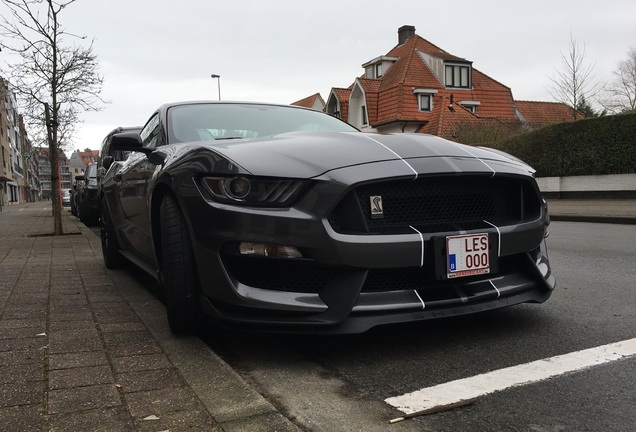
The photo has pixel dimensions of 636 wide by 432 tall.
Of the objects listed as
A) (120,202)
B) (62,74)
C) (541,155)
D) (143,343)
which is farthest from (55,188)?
(541,155)

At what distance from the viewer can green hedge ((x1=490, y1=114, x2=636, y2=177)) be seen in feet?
53.3

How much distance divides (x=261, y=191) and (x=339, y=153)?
45 cm

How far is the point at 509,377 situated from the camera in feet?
7.77

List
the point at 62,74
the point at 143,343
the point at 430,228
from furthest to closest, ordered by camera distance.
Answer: the point at 62,74
the point at 143,343
the point at 430,228

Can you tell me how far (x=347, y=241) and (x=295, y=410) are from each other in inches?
29.6

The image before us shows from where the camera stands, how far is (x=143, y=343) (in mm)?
2867

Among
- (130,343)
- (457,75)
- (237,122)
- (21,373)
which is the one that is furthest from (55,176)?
(457,75)

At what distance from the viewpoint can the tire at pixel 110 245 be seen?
543 cm

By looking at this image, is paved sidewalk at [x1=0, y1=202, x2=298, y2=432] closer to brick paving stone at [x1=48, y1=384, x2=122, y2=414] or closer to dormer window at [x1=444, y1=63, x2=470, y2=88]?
brick paving stone at [x1=48, y1=384, x2=122, y2=414]

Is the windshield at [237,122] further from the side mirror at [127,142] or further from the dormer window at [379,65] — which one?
the dormer window at [379,65]

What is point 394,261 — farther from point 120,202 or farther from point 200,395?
point 120,202

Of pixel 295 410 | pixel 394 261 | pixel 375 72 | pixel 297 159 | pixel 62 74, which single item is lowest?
pixel 295 410

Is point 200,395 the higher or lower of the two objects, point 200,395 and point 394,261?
the lower

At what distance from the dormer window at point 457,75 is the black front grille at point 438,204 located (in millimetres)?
33317
